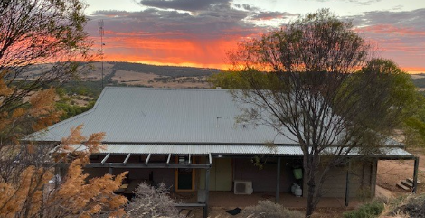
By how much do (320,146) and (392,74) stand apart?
348 cm

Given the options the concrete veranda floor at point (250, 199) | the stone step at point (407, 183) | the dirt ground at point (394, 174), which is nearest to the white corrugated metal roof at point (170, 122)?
the concrete veranda floor at point (250, 199)

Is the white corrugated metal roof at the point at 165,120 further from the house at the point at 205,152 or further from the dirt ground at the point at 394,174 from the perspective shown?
the dirt ground at the point at 394,174

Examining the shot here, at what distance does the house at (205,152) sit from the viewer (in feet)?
44.7

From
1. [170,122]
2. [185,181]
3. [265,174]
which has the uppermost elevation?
[170,122]

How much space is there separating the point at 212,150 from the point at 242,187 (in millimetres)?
2586

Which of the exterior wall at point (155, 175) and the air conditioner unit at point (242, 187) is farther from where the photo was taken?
the exterior wall at point (155, 175)

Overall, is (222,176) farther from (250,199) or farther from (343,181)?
(343,181)

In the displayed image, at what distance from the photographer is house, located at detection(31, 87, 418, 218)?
44.7ft

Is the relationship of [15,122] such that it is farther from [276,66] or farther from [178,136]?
[178,136]

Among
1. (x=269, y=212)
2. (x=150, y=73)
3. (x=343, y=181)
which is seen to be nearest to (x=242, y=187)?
(x=269, y=212)

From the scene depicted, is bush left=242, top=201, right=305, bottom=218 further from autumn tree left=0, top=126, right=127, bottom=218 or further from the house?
autumn tree left=0, top=126, right=127, bottom=218

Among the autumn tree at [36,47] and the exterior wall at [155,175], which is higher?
the autumn tree at [36,47]

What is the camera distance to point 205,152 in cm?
1323

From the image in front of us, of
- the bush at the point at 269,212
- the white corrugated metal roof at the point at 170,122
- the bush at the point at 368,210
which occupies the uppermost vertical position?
the white corrugated metal roof at the point at 170,122
